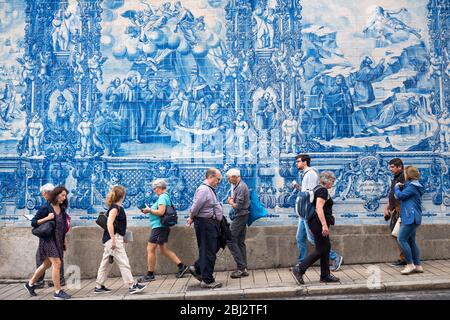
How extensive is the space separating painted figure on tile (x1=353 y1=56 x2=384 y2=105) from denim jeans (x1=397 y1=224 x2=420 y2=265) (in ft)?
9.14

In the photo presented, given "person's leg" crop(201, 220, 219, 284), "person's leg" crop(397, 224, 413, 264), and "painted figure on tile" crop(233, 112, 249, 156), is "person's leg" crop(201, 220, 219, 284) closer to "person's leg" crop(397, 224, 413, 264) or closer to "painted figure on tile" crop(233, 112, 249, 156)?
"painted figure on tile" crop(233, 112, 249, 156)

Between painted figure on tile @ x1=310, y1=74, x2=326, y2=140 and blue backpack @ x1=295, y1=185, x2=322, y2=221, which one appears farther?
painted figure on tile @ x1=310, y1=74, x2=326, y2=140

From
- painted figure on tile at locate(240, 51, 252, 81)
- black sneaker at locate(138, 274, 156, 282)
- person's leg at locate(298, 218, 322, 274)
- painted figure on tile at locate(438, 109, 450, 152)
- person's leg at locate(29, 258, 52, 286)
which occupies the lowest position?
black sneaker at locate(138, 274, 156, 282)

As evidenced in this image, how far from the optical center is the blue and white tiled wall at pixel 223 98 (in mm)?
11320

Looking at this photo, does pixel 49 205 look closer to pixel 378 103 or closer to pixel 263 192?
pixel 263 192

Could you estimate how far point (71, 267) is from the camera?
1102 centimetres

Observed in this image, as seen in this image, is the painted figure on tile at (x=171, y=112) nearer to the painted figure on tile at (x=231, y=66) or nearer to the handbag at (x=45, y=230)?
the painted figure on tile at (x=231, y=66)

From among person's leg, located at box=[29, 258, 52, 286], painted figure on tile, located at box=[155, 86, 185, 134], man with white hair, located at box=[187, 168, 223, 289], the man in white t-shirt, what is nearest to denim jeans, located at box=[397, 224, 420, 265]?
the man in white t-shirt

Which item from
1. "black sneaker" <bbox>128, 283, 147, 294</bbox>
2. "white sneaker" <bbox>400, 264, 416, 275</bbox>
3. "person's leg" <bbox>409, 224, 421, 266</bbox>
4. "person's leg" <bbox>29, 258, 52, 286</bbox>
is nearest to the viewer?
"black sneaker" <bbox>128, 283, 147, 294</bbox>

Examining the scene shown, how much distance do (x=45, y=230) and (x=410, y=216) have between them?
577 cm

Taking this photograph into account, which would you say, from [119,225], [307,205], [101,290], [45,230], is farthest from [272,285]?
[45,230]

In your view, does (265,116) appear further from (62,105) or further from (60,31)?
(60,31)

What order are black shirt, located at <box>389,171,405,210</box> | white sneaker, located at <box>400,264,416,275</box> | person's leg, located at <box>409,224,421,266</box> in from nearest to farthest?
1. white sneaker, located at <box>400,264,416,275</box>
2. person's leg, located at <box>409,224,421,266</box>
3. black shirt, located at <box>389,171,405,210</box>

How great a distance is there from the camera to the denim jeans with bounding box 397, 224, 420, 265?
970 centimetres
